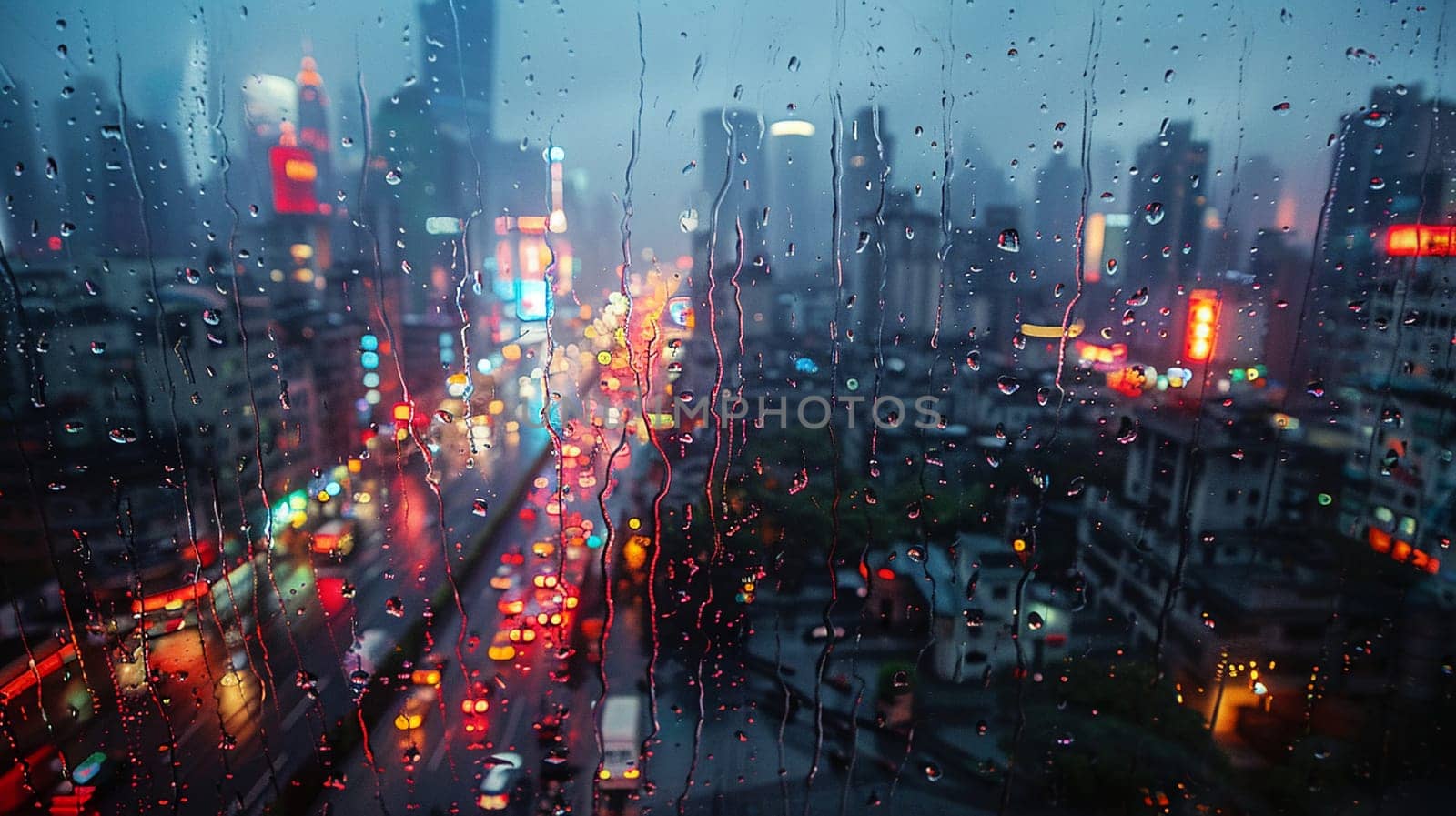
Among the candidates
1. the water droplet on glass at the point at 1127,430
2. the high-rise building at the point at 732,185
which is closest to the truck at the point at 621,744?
the high-rise building at the point at 732,185

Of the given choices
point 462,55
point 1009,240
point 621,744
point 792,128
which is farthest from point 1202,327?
point 462,55

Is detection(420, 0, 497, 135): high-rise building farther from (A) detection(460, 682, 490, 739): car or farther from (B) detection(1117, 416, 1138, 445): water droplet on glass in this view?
(B) detection(1117, 416, 1138, 445): water droplet on glass

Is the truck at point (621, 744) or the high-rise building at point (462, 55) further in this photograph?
the truck at point (621, 744)

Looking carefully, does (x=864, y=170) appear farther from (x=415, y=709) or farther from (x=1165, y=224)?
(x=415, y=709)

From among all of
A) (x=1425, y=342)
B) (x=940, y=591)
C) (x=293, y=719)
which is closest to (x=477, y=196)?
(x=293, y=719)

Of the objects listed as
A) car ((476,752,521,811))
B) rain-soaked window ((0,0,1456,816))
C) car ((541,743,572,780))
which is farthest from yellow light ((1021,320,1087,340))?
car ((476,752,521,811))

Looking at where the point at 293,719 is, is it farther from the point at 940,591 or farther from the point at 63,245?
the point at 940,591

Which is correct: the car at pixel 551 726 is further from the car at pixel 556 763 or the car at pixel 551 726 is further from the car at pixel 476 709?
the car at pixel 476 709
